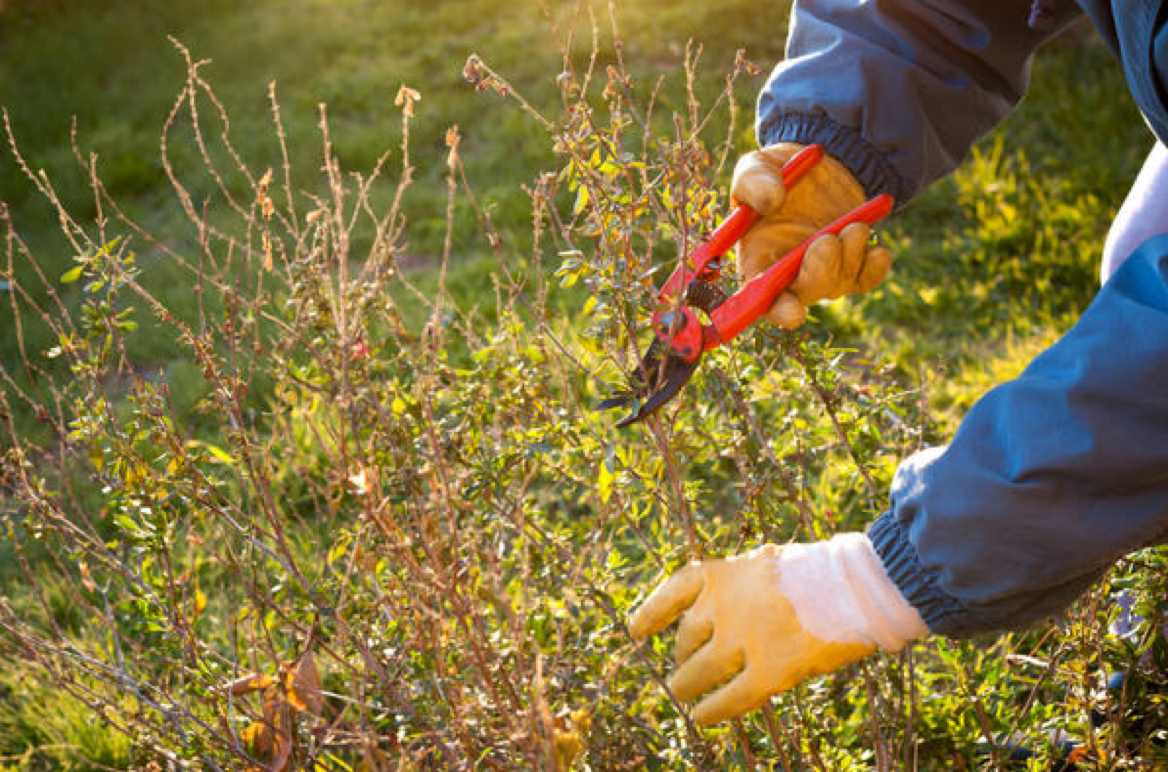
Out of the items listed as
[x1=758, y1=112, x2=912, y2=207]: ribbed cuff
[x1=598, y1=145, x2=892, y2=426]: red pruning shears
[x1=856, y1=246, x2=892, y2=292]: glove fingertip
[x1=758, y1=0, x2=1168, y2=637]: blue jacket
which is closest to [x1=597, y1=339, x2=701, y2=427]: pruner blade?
[x1=598, y1=145, x2=892, y2=426]: red pruning shears

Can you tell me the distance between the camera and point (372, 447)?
1855mm

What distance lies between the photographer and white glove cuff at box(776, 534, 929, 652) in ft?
5.45

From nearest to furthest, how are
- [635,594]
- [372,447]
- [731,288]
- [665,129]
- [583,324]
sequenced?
[372,447]
[635,594]
[731,288]
[583,324]
[665,129]

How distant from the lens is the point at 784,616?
65.4 inches

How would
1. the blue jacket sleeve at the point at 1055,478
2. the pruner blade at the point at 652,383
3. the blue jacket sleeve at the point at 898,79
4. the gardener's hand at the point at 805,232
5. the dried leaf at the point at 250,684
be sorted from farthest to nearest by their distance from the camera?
the blue jacket sleeve at the point at 898,79, the gardener's hand at the point at 805,232, the dried leaf at the point at 250,684, the pruner blade at the point at 652,383, the blue jacket sleeve at the point at 1055,478

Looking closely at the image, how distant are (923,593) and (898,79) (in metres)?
1.12

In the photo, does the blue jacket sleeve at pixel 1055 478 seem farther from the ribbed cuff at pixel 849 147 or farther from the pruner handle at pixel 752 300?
the ribbed cuff at pixel 849 147

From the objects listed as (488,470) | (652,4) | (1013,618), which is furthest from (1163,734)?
(652,4)

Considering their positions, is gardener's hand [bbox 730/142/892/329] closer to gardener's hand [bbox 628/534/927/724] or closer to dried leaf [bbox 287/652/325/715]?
gardener's hand [bbox 628/534/927/724]

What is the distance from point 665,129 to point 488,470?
3725 millimetres

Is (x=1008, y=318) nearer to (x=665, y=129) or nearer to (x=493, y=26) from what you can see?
(x=665, y=129)

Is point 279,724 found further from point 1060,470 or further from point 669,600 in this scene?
point 1060,470

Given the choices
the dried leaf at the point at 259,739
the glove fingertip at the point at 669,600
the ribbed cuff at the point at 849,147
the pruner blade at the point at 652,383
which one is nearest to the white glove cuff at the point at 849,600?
the glove fingertip at the point at 669,600

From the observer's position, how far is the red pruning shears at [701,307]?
1.77 meters
